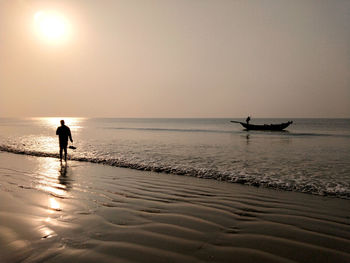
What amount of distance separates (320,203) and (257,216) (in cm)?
232

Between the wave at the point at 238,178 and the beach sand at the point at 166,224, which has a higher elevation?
the beach sand at the point at 166,224

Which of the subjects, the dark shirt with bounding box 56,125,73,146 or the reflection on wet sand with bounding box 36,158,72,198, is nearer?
the reflection on wet sand with bounding box 36,158,72,198

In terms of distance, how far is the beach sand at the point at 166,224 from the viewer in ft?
10.1

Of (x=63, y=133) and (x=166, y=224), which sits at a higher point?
(x=63, y=133)

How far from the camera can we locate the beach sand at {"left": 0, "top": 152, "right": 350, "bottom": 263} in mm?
Answer: 3090

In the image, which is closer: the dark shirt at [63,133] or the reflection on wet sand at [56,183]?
the reflection on wet sand at [56,183]

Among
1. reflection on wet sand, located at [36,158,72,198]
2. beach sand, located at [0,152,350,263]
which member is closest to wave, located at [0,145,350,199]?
beach sand, located at [0,152,350,263]

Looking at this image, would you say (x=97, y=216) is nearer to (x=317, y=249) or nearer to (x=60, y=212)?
(x=60, y=212)

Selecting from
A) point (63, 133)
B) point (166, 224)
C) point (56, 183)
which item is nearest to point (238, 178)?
point (166, 224)

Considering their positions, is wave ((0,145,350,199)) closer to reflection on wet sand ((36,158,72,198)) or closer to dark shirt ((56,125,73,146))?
dark shirt ((56,125,73,146))

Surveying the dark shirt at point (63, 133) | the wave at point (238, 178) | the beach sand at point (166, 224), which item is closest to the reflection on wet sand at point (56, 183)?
the beach sand at point (166, 224)

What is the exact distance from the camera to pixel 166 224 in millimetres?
4129

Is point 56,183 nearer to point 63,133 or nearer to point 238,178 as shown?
point 63,133

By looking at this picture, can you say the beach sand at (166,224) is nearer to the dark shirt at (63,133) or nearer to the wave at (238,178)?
the wave at (238,178)
